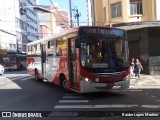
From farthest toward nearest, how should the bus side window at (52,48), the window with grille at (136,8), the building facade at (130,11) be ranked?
1. the window with grille at (136,8)
2. the building facade at (130,11)
3. the bus side window at (52,48)

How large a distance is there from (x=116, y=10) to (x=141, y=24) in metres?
4.83

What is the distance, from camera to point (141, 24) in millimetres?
27609

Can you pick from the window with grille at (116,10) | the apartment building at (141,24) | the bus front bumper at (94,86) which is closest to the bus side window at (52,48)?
the bus front bumper at (94,86)

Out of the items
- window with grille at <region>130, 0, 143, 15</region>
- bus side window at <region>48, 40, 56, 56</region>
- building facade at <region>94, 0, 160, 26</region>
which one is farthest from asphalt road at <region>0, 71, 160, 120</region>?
window with grille at <region>130, 0, 143, 15</region>

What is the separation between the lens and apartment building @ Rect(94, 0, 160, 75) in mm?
28264

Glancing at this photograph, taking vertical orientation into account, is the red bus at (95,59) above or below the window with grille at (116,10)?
below

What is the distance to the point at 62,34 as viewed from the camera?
16344 millimetres

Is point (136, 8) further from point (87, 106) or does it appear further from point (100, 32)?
point (87, 106)

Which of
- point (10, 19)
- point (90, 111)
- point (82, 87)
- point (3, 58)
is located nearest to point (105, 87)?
point (82, 87)

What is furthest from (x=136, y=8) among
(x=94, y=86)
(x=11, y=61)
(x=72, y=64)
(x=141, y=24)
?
(x=11, y=61)

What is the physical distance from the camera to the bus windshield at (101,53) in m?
13.9

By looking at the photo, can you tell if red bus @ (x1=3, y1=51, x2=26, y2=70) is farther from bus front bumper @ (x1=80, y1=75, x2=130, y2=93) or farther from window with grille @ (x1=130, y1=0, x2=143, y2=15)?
bus front bumper @ (x1=80, y1=75, x2=130, y2=93)

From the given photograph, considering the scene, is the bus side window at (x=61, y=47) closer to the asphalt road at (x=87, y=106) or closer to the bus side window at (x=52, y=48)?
the bus side window at (x=52, y=48)

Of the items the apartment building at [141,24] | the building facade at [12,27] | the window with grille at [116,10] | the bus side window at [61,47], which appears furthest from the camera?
the building facade at [12,27]
